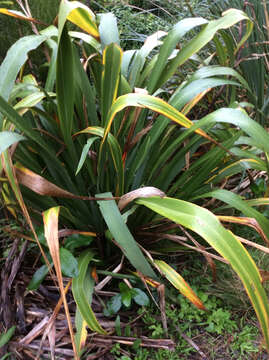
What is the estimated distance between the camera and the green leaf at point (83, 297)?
99 cm

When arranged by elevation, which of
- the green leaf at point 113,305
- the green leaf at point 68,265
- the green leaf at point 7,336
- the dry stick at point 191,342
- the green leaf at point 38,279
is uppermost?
the green leaf at point 68,265

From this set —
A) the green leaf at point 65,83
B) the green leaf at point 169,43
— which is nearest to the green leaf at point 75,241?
the green leaf at point 65,83

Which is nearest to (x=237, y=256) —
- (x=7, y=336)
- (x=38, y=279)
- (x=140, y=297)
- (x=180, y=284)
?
(x=180, y=284)

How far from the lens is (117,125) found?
1297 mm

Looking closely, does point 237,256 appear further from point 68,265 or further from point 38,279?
point 38,279

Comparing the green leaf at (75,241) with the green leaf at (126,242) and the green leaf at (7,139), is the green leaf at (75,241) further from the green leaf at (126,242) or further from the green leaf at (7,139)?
the green leaf at (7,139)

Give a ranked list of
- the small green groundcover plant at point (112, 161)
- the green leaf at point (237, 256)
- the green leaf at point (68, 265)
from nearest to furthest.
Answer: the green leaf at point (237, 256)
the small green groundcover plant at point (112, 161)
the green leaf at point (68, 265)

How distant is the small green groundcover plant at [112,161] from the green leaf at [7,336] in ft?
0.62

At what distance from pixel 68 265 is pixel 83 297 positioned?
0.11m

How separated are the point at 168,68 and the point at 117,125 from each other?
12.5 inches

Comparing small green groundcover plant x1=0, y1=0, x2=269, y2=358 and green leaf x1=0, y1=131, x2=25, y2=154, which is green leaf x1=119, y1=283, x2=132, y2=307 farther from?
green leaf x1=0, y1=131, x2=25, y2=154

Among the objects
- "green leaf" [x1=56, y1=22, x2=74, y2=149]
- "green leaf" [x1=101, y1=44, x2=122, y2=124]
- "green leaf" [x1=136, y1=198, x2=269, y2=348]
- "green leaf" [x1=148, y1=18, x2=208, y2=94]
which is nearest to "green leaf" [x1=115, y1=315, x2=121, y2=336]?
"green leaf" [x1=136, y1=198, x2=269, y2=348]

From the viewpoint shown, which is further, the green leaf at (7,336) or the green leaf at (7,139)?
the green leaf at (7,336)

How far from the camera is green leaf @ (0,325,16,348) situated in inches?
44.1
